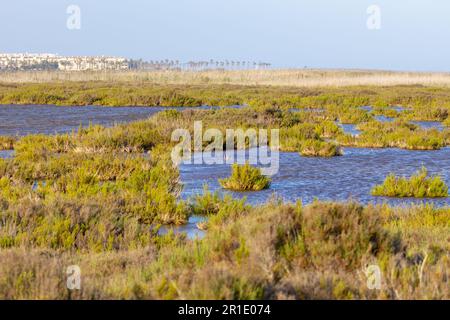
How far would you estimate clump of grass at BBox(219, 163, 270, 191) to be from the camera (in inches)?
555

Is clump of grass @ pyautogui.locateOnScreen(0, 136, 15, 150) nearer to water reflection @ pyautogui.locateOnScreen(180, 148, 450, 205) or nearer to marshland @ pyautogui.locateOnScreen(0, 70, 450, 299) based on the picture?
marshland @ pyautogui.locateOnScreen(0, 70, 450, 299)

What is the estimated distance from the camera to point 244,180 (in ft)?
46.3

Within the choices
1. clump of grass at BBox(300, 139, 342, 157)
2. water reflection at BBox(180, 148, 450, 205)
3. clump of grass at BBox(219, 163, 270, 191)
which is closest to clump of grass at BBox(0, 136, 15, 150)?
water reflection at BBox(180, 148, 450, 205)

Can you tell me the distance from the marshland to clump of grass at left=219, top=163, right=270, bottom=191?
0.02 meters

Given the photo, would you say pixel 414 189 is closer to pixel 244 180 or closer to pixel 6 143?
pixel 244 180

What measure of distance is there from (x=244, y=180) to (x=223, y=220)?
442cm

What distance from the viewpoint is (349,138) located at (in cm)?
2328

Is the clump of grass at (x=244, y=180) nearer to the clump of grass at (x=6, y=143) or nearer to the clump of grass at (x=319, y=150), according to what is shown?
the clump of grass at (x=319, y=150)

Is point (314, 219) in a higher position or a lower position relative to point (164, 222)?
higher

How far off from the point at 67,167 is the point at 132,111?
23.0m

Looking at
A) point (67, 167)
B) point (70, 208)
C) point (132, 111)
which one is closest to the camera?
point (70, 208)

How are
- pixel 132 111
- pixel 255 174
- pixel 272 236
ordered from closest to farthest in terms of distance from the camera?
pixel 272 236 → pixel 255 174 → pixel 132 111
